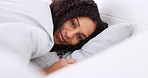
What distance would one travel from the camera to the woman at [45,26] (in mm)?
639

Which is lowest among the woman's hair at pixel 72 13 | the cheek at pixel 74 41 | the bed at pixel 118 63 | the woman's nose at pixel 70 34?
the cheek at pixel 74 41

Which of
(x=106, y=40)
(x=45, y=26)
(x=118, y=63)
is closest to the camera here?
(x=118, y=63)

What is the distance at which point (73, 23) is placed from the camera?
3.32ft

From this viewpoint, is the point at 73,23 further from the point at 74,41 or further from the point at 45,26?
the point at 45,26

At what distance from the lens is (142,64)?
1.42 feet

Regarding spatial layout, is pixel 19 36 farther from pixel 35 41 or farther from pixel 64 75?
pixel 64 75

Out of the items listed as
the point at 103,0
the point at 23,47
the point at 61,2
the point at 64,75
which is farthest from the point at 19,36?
the point at 103,0

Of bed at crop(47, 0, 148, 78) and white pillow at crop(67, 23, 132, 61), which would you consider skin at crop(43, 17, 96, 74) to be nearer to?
white pillow at crop(67, 23, 132, 61)

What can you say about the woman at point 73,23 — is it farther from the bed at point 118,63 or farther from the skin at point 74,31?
the bed at point 118,63

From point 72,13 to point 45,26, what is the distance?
0.24 meters

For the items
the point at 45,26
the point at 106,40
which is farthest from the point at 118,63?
the point at 106,40

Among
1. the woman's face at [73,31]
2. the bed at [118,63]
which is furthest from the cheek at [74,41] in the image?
the bed at [118,63]

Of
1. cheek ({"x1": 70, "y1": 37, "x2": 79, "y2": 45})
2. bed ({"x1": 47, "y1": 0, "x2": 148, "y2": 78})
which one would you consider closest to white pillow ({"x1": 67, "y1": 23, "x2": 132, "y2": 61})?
cheek ({"x1": 70, "y1": 37, "x2": 79, "y2": 45})

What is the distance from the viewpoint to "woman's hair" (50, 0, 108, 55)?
3.31 ft
